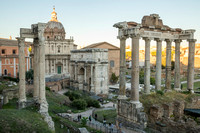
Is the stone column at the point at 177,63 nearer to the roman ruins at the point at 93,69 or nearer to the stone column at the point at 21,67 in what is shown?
the stone column at the point at 21,67

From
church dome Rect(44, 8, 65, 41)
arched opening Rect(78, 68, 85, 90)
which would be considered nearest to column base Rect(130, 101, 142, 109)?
arched opening Rect(78, 68, 85, 90)

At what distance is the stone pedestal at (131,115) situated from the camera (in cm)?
1400

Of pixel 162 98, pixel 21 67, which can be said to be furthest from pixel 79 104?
pixel 162 98

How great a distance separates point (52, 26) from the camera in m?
49.5

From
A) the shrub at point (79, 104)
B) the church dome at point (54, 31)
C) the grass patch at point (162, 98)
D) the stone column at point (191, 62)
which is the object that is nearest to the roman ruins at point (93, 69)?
the shrub at point (79, 104)

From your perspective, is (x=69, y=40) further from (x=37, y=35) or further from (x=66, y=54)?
(x=37, y=35)

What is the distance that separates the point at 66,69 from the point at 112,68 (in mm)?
12660

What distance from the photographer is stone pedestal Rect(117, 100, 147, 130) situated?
45.9 ft

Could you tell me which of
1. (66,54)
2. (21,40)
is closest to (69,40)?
(66,54)

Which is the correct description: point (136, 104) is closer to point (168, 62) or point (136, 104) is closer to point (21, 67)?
point (168, 62)

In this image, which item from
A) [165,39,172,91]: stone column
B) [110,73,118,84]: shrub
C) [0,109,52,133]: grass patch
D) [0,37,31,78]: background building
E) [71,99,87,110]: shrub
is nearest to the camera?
[0,109,52,133]: grass patch

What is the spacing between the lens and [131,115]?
14.7 metres

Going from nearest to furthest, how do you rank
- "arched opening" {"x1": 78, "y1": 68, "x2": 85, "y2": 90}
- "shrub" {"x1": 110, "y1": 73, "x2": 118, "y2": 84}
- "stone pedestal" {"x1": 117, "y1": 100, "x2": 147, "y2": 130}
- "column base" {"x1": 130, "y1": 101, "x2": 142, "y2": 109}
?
"stone pedestal" {"x1": 117, "y1": 100, "x2": 147, "y2": 130} → "column base" {"x1": 130, "y1": 101, "x2": 142, "y2": 109} → "arched opening" {"x1": 78, "y1": 68, "x2": 85, "y2": 90} → "shrub" {"x1": 110, "y1": 73, "x2": 118, "y2": 84}

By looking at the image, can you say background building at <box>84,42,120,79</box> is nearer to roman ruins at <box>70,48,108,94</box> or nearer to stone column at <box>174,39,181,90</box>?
roman ruins at <box>70,48,108,94</box>
